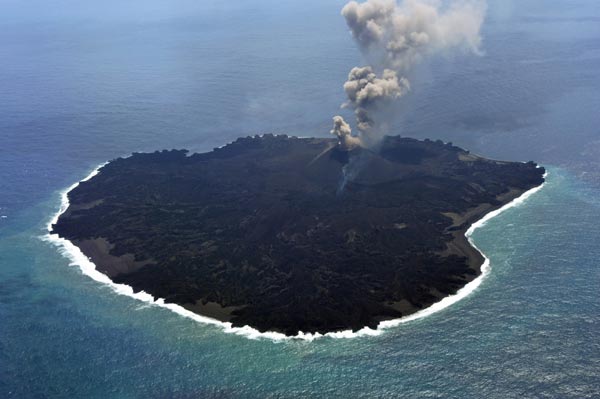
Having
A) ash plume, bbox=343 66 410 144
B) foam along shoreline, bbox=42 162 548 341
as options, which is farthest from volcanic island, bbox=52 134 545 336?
ash plume, bbox=343 66 410 144

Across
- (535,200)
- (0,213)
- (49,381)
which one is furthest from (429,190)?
(0,213)

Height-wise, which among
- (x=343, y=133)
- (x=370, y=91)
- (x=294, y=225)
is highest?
(x=370, y=91)

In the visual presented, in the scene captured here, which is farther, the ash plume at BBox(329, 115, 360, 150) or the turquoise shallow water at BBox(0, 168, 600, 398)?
the ash plume at BBox(329, 115, 360, 150)

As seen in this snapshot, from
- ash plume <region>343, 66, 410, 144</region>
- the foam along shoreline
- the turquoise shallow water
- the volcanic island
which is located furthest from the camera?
ash plume <region>343, 66, 410, 144</region>

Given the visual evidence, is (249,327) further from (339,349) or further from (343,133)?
(343,133)

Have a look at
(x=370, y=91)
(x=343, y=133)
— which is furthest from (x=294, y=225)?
(x=370, y=91)

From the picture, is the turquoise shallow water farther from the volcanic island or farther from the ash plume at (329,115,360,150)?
the ash plume at (329,115,360,150)
